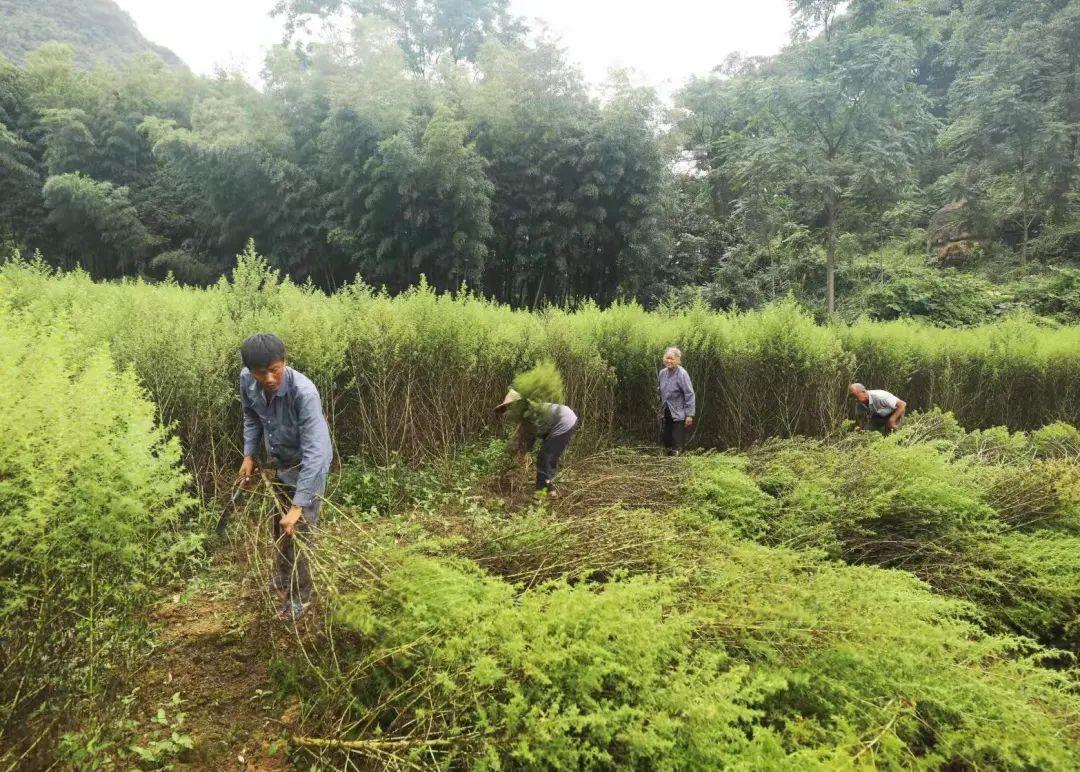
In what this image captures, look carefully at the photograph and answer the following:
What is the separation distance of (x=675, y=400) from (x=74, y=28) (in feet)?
261

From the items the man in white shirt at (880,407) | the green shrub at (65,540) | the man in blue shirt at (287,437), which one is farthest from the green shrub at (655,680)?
the man in white shirt at (880,407)

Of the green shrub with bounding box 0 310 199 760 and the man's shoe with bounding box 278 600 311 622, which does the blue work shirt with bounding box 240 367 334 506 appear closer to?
the man's shoe with bounding box 278 600 311 622

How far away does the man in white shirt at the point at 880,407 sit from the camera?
7.73m

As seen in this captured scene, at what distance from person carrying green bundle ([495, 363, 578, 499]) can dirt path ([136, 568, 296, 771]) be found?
282cm

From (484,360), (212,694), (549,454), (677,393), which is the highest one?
(484,360)

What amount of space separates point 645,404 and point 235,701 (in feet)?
22.1

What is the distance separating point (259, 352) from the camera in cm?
314

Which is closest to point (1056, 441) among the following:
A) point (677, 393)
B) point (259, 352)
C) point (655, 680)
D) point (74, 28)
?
point (677, 393)

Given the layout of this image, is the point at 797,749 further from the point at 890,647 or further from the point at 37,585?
the point at 37,585

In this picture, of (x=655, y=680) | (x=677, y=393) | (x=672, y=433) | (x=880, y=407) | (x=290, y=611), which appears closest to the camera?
(x=655, y=680)

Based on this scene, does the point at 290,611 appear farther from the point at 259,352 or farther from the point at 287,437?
the point at 259,352

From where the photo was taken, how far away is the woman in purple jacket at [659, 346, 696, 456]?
290 inches

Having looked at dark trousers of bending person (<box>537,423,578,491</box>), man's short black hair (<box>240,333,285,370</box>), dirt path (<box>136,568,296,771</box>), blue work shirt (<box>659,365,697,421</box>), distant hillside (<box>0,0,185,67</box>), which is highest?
distant hillside (<box>0,0,185,67</box>)

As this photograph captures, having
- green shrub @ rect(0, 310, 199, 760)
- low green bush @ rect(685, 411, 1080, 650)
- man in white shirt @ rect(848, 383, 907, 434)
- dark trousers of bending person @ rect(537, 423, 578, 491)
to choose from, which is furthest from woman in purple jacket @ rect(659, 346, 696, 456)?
green shrub @ rect(0, 310, 199, 760)
